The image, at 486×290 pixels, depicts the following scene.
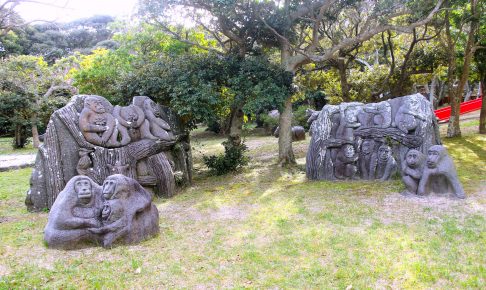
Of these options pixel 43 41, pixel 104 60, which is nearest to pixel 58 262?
pixel 104 60

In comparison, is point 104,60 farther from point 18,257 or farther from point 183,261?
point 183,261

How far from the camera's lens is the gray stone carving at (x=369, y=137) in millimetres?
9039

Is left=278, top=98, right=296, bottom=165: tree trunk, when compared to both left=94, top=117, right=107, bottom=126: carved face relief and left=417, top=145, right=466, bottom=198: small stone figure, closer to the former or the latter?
left=417, top=145, right=466, bottom=198: small stone figure

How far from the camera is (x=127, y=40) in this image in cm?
1341

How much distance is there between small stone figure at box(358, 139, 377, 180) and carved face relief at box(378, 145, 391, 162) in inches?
7.0

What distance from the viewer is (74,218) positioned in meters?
5.76

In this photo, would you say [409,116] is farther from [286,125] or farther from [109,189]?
[109,189]

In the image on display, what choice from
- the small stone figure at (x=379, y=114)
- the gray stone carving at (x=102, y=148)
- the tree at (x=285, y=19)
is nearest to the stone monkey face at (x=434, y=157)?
the small stone figure at (x=379, y=114)

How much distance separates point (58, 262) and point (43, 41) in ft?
109

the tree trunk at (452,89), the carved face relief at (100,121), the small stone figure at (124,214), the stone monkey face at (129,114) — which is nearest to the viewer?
the small stone figure at (124,214)

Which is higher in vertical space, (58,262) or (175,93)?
(175,93)

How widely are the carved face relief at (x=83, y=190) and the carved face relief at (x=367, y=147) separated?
22.0 feet

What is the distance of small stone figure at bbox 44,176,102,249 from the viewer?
575 cm

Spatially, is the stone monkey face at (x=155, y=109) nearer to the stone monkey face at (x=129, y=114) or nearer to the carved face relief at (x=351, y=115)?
the stone monkey face at (x=129, y=114)
